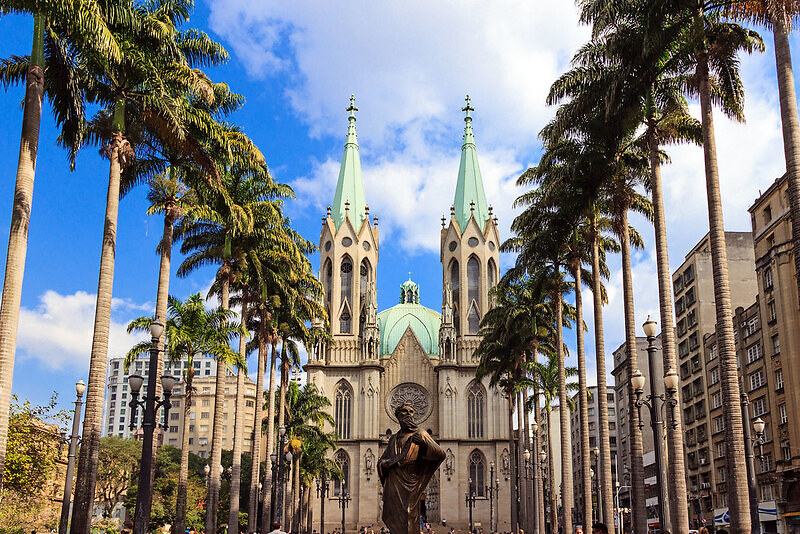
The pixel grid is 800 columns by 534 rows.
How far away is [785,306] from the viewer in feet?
157

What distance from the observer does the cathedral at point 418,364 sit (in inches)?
3182

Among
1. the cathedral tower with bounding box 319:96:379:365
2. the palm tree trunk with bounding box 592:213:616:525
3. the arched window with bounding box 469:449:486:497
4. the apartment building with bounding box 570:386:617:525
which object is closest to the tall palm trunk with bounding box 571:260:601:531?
the palm tree trunk with bounding box 592:213:616:525

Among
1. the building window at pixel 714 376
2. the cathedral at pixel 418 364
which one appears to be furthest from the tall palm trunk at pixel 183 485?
the cathedral at pixel 418 364

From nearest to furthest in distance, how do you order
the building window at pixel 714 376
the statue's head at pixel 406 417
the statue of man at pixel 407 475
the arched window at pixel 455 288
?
the statue of man at pixel 407 475 → the statue's head at pixel 406 417 → the building window at pixel 714 376 → the arched window at pixel 455 288

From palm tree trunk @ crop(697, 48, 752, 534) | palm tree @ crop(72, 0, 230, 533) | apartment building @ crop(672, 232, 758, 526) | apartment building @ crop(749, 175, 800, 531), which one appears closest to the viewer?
palm tree trunk @ crop(697, 48, 752, 534)

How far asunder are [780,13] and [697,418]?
54.5m

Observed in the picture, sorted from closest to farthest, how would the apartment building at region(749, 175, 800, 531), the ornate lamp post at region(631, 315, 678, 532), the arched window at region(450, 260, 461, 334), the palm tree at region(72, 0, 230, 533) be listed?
the ornate lamp post at region(631, 315, 678, 532), the palm tree at region(72, 0, 230, 533), the apartment building at region(749, 175, 800, 531), the arched window at region(450, 260, 461, 334)

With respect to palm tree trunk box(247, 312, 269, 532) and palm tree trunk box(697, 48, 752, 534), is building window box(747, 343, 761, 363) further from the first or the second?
palm tree trunk box(697, 48, 752, 534)

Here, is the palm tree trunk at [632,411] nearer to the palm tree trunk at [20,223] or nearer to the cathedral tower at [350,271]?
the palm tree trunk at [20,223]

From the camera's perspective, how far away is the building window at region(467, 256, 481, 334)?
87.8 m

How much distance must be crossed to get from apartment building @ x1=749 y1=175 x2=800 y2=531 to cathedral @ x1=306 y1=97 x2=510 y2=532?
32.9 m

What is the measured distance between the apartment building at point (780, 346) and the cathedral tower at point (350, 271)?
43.0m

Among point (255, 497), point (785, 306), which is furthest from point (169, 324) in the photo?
point (785, 306)

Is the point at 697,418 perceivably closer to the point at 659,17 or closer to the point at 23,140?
the point at 659,17
